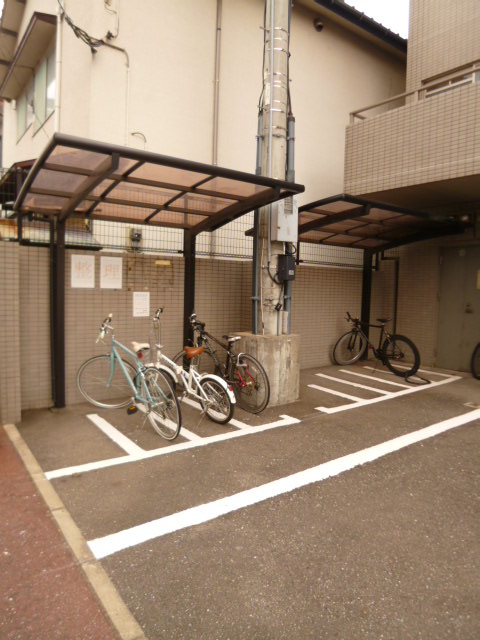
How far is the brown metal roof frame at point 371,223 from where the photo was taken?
607 cm

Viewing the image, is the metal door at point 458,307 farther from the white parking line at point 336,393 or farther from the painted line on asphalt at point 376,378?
the white parking line at point 336,393

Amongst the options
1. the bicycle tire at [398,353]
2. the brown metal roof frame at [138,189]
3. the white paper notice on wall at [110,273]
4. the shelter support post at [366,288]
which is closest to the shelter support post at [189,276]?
the brown metal roof frame at [138,189]

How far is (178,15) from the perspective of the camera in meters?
7.23

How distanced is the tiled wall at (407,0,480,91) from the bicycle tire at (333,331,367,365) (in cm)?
531

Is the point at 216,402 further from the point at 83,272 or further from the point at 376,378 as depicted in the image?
the point at 376,378

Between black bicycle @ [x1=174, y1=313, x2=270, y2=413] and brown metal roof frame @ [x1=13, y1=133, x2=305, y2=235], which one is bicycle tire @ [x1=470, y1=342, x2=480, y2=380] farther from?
brown metal roof frame @ [x1=13, y1=133, x2=305, y2=235]

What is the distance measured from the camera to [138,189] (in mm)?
4848

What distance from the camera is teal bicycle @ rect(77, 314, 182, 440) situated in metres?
4.52

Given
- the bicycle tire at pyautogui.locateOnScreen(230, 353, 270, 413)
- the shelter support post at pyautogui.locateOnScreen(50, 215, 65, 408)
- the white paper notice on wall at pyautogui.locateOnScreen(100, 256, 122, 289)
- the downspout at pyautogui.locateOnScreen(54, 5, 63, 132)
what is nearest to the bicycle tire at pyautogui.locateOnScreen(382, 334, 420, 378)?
the bicycle tire at pyautogui.locateOnScreen(230, 353, 270, 413)

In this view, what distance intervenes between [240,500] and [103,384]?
10.5ft

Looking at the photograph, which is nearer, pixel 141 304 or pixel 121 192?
pixel 121 192

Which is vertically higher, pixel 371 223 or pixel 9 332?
pixel 371 223

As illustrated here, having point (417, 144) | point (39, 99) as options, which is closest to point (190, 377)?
point (417, 144)

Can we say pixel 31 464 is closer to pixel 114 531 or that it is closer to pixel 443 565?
pixel 114 531
